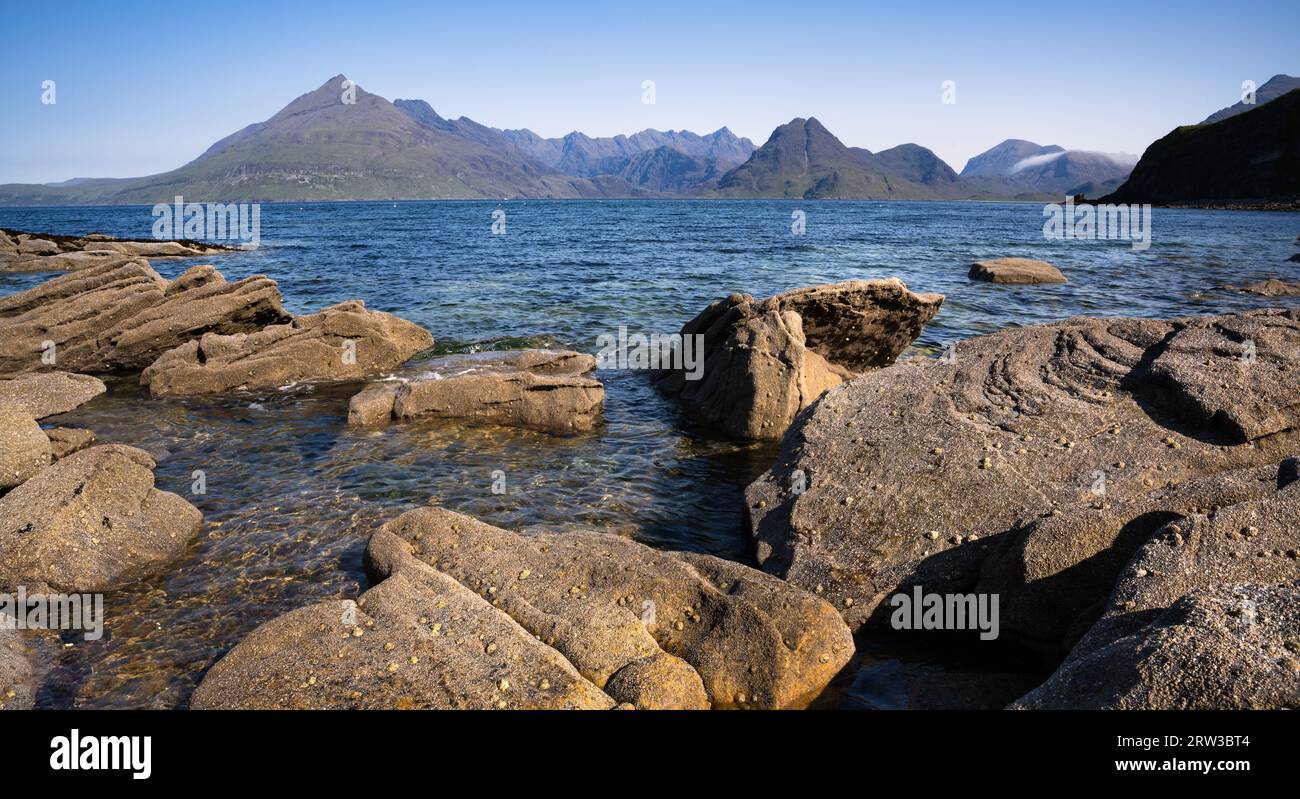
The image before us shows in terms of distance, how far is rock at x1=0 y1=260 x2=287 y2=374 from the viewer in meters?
21.1

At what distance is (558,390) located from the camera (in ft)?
55.4

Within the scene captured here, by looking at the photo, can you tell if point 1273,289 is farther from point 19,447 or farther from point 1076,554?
point 19,447

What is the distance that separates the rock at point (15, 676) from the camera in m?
7.02

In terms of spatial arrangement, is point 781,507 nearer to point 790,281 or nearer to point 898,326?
point 898,326

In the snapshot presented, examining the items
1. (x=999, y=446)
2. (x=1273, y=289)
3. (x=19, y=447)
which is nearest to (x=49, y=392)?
(x=19, y=447)

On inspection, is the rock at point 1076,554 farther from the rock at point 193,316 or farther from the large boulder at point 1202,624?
the rock at point 193,316

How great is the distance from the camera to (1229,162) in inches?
5792

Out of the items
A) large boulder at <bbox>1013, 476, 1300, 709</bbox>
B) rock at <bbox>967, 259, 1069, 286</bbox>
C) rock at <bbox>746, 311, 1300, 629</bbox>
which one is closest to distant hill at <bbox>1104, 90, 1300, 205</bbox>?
rock at <bbox>967, 259, 1069, 286</bbox>

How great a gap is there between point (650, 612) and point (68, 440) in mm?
13086

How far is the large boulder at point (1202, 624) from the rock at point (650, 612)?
94.5 inches

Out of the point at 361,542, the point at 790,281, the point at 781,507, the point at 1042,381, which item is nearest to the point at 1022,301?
the point at 790,281

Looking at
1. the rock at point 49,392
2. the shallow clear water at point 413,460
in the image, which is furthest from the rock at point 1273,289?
the rock at point 49,392

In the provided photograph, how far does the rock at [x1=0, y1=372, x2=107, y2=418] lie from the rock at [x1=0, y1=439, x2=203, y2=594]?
7956mm
